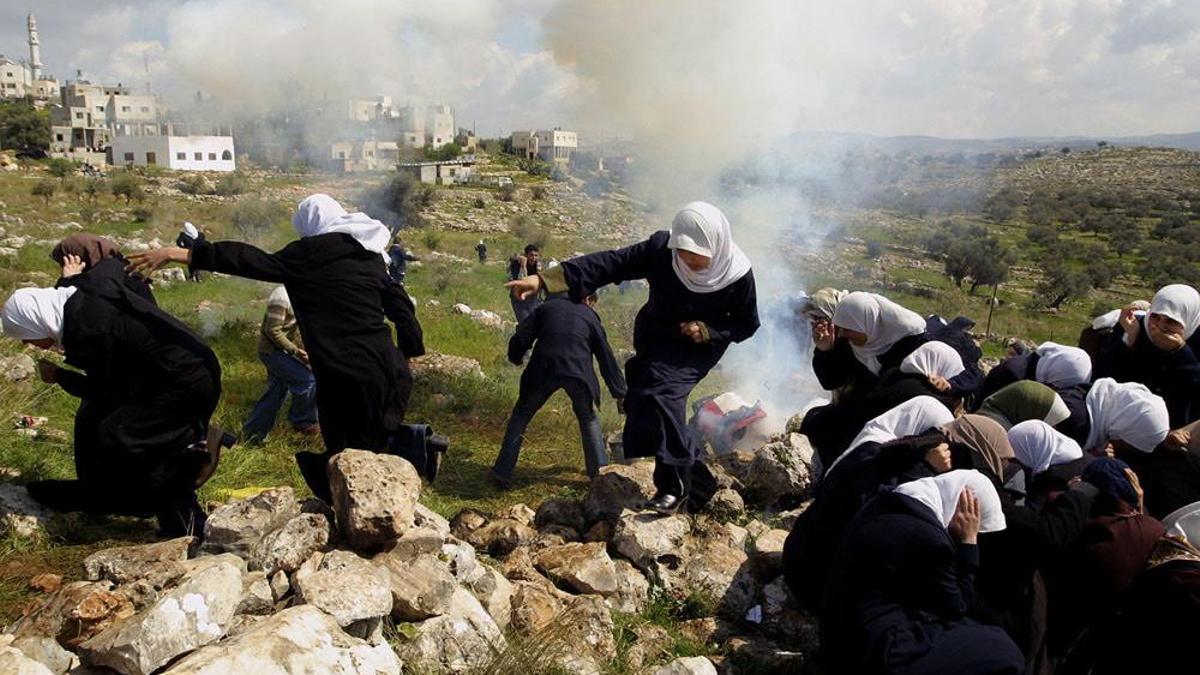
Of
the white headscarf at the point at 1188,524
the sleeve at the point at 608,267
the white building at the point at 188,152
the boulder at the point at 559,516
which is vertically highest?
the white building at the point at 188,152

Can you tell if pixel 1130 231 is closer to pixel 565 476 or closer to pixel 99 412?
pixel 565 476

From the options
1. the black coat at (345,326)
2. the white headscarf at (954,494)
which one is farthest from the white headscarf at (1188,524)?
the black coat at (345,326)

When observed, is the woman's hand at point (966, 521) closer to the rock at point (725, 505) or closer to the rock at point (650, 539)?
the rock at point (650, 539)

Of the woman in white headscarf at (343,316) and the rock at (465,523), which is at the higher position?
the woman in white headscarf at (343,316)

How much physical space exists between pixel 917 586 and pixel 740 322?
189cm

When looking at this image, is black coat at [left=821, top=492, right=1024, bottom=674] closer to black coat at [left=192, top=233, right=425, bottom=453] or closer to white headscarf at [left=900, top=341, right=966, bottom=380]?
white headscarf at [left=900, top=341, right=966, bottom=380]

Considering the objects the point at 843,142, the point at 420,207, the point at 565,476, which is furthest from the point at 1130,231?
the point at 565,476

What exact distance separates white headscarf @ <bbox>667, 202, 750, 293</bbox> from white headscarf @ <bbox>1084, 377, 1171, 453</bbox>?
68.5 inches

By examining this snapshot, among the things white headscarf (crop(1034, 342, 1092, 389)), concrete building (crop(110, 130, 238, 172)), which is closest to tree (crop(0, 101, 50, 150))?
concrete building (crop(110, 130, 238, 172))

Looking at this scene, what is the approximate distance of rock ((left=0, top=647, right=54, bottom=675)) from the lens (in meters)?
2.13

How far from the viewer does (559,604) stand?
3346mm

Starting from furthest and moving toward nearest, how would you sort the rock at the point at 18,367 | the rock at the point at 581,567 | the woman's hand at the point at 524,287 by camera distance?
the rock at the point at 18,367, the woman's hand at the point at 524,287, the rock at the point at 581,567

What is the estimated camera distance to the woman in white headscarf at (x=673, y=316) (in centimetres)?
405

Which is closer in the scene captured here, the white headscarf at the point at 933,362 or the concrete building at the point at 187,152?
the white headscarf at the point at 933,362
